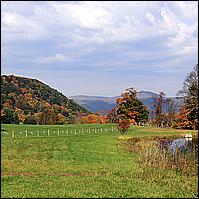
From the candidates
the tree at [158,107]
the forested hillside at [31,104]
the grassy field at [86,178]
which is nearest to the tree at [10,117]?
the forested hillside at [31,104]

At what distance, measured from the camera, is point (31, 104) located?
68.4 metres

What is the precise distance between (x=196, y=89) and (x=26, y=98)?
110 feet

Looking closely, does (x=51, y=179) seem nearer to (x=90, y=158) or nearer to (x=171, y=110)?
(x=90, y=158)

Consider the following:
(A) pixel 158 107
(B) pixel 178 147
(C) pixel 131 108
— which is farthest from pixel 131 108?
(B) pixel 178 147

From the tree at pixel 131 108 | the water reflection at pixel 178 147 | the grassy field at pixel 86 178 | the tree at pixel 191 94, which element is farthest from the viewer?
the tree at pixel 131 108

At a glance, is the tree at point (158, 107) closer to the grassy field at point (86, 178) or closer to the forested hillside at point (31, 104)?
the forested hillside at point (31, 104)

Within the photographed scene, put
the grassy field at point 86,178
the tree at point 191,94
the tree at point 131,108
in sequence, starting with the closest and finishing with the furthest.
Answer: the grassy field at point 86,178, the tree at point 191,94, the tree at point 131,108

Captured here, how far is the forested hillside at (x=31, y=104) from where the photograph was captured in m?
60.3

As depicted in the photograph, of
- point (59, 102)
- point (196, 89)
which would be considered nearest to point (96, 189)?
point (196, 89)

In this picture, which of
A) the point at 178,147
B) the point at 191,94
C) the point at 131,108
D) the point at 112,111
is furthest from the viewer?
the point at 112,111

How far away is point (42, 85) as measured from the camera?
8800 cm

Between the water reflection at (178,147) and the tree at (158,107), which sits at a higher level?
the tree at (158,107)

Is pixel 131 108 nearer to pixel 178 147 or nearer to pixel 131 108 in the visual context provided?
pixel 131 108

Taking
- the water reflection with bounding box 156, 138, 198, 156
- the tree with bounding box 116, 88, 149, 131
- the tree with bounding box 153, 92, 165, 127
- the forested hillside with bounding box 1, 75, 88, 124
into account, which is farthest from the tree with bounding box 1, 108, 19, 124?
the water reflection with bounding box 156, 138, 198, 156
